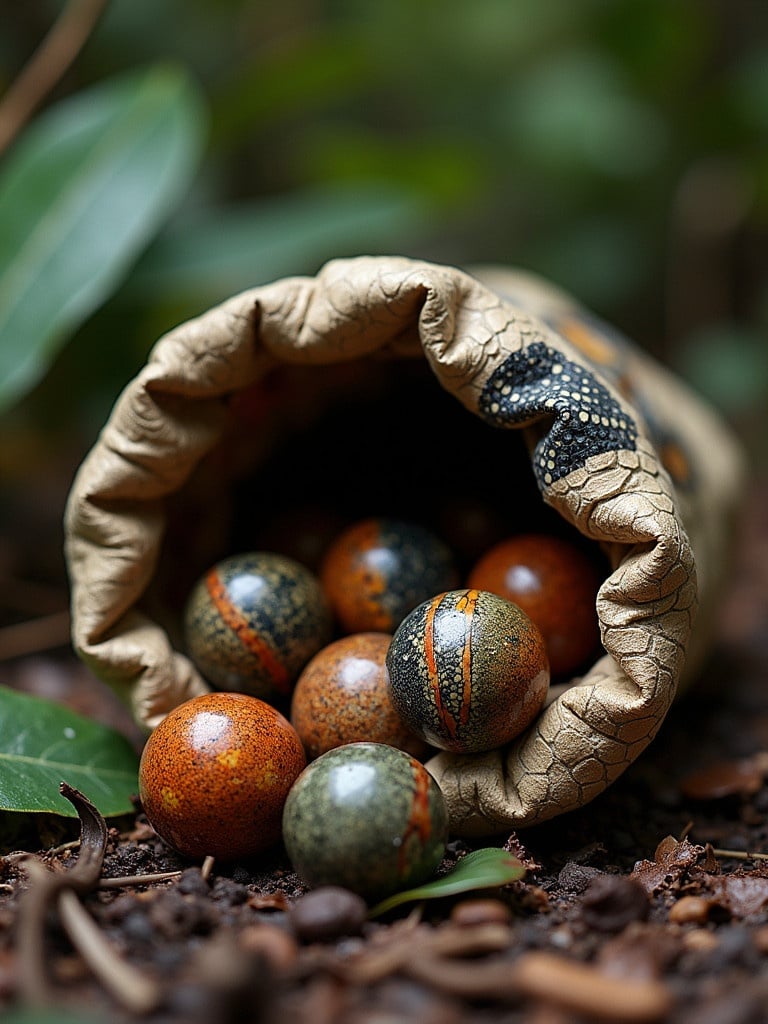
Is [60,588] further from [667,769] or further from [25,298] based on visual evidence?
[667,769]

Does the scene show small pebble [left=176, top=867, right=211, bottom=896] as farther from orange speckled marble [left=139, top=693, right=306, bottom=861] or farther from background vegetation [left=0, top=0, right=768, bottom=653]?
background vegetation [left=0, top=0, right=768, bottom=653]

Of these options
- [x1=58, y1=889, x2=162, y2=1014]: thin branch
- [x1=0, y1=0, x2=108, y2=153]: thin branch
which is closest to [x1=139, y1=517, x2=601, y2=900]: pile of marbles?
[x1=58, y1=889, x2=162, y2=1014]: thin branch

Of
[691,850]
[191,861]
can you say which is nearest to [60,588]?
[191,861]

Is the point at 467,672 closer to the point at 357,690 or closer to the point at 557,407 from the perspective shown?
the point at 357,690

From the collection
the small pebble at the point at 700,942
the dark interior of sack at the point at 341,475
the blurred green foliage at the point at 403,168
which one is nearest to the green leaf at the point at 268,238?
the blurred green foliage at the point at 403,168

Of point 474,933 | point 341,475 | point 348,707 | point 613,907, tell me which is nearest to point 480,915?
point 474,933
